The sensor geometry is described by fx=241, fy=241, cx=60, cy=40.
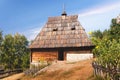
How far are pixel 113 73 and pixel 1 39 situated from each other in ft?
145

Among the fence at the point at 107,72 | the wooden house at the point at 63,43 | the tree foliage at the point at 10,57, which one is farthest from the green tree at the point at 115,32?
the tree foliage at the point at 10,57

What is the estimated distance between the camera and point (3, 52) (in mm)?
62531

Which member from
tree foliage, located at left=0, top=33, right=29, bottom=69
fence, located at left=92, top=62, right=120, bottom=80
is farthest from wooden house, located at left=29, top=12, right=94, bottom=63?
tree foliage, located at left=0, top=33, right=29, bottom=69

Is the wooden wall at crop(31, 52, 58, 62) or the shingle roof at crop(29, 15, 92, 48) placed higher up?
the shingle roof at crop(29, 15, 92, 48)

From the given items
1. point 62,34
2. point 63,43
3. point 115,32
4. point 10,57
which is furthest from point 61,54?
point 10,57

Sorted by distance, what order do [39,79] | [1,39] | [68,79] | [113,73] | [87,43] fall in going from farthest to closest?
1. [1,39]
2. [87,43]
3. [39,79]
4. [68,79]
5. [113,73]

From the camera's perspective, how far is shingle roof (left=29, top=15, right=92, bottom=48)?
117ft

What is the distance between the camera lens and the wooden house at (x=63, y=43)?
35688mm

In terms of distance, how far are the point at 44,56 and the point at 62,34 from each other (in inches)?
173

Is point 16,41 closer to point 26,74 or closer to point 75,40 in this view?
point 75,40

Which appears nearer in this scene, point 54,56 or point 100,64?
point 100,64

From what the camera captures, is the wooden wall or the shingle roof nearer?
the shingle roof

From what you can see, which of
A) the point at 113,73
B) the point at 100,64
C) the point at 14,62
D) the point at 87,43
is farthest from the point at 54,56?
the point at 14,62

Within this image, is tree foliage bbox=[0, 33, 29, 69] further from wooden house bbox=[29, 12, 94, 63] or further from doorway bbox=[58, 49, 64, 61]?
doorway bbox=[58, 49, 64, 61]
